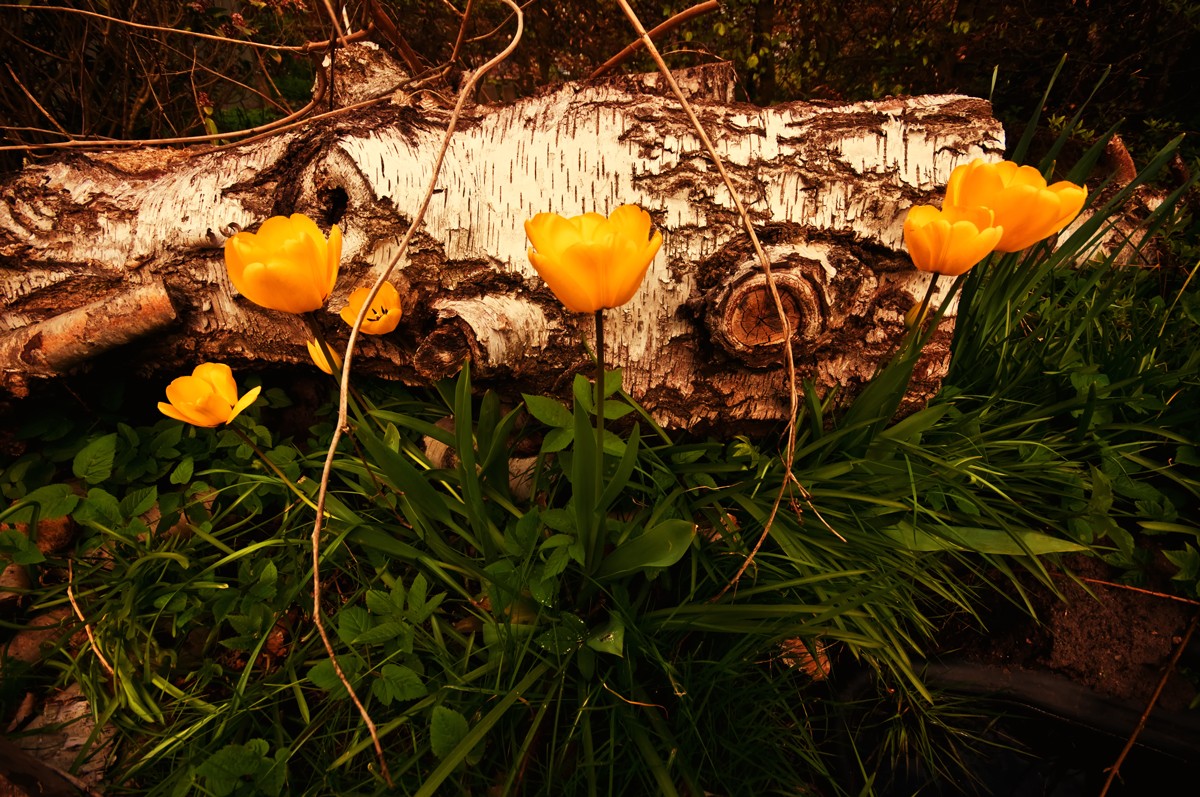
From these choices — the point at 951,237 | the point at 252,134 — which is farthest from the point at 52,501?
the point at 951,237

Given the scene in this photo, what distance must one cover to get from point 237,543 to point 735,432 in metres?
1.22

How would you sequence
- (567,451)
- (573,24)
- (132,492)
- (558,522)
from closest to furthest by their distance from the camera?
1. (558,522)
2. (567,451)
3. (132,492)
4. (573,24)

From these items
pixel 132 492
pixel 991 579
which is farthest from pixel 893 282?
pixel 132 492

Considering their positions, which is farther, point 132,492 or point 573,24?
point 573,24

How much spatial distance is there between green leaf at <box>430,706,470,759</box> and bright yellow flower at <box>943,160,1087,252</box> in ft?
3.84

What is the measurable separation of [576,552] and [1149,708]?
117 centimetres

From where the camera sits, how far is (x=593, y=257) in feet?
2.39

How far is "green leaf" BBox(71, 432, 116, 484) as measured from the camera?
1301mm

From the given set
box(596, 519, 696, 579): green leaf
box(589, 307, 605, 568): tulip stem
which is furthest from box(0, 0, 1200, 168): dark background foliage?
box(596, 519, 696, 579): green leaf

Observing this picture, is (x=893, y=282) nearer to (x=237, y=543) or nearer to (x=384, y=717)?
(x=384, y=717)

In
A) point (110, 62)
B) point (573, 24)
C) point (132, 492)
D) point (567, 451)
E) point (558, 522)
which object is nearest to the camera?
point (558, 522)

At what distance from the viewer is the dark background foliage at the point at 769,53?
236 centimetres

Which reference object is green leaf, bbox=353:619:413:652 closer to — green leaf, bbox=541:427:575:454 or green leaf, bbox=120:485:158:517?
green leaf, bbox=541:427:575:454

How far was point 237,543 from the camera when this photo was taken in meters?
1.40
